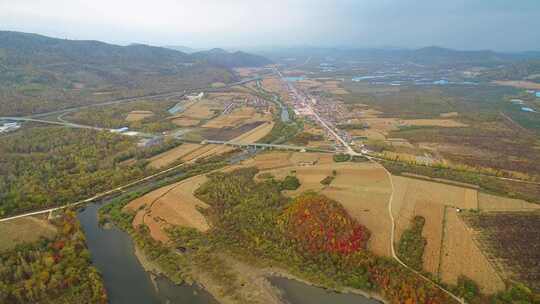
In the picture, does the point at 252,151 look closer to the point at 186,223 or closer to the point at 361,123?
the point at 186,223

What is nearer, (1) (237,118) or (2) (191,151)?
(2) (191,151)

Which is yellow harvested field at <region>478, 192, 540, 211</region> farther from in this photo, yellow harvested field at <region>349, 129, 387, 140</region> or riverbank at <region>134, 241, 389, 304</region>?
yellow harvested field at <region>349, 129, 387, 140</region>

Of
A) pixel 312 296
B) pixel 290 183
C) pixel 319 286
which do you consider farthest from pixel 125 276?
pixel 290 183

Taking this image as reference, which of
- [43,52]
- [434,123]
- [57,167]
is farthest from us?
[43,52]

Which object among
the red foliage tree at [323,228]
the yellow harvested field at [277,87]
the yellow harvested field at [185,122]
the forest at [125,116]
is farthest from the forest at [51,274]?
the yellow harvested field at [277,87]

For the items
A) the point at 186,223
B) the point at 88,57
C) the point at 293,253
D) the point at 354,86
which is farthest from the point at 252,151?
the point at 88,57

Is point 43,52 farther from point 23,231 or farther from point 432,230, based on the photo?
point 432,230

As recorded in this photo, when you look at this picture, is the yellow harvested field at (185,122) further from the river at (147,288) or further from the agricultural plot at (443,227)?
the agricultural plot at (443,227)
